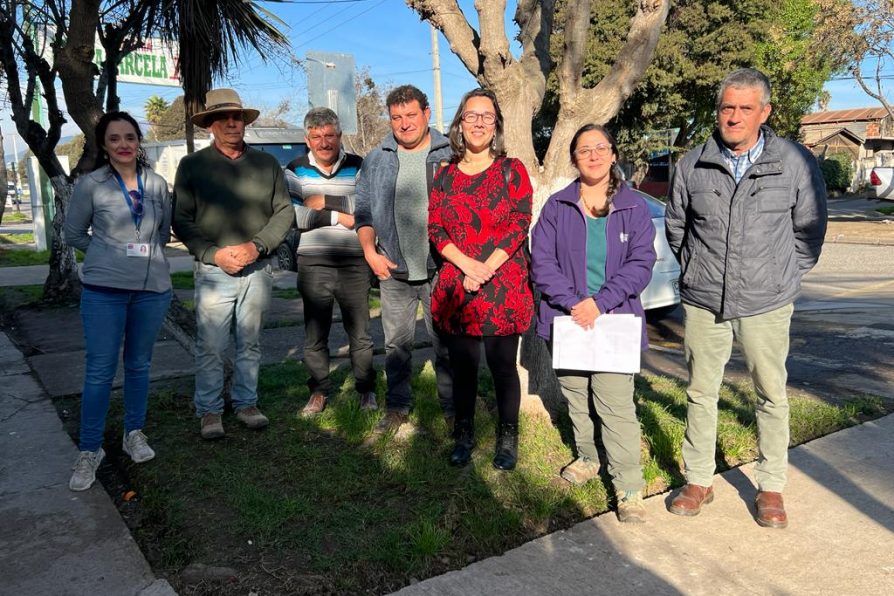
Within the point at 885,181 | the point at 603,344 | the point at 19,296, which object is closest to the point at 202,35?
the point at 603,344

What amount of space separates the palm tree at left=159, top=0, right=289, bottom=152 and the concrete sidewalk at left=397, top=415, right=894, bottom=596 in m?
3.70

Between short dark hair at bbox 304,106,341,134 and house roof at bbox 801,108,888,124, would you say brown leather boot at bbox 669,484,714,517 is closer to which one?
short dark hair at bbox 304,106,341,134

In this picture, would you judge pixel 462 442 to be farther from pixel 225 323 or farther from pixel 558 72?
pixel 558 72

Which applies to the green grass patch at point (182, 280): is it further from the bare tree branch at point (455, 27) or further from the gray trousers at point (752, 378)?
the gray trousers at point (752, 378)

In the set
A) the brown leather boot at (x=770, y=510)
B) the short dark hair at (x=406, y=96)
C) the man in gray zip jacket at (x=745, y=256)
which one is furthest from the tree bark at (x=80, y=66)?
the brown leather boot at (x=770, y=510)

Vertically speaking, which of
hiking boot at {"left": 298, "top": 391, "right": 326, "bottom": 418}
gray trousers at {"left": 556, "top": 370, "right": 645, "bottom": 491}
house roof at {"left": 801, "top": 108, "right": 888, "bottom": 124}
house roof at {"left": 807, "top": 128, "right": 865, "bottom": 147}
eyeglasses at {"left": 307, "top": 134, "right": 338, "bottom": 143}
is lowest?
hiking boot at {"left": 298, "top": 391, "right": 326, "bottom": 418}

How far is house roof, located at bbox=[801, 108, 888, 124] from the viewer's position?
61.7 m

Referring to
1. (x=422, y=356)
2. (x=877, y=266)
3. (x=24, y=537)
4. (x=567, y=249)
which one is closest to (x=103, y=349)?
(x=24, y=537)

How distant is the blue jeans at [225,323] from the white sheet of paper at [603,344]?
73.6 inches

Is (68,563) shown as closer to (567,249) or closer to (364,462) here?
(364,462)

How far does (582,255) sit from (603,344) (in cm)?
41

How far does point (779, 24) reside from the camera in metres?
27.5

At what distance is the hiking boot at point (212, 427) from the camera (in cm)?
413

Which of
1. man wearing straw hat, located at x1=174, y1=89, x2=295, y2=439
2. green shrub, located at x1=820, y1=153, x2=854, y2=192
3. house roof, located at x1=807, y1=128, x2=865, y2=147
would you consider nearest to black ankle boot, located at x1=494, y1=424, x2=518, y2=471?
man wearing straw hat, located at x1=174, y1=89, x2=295, y2=439
